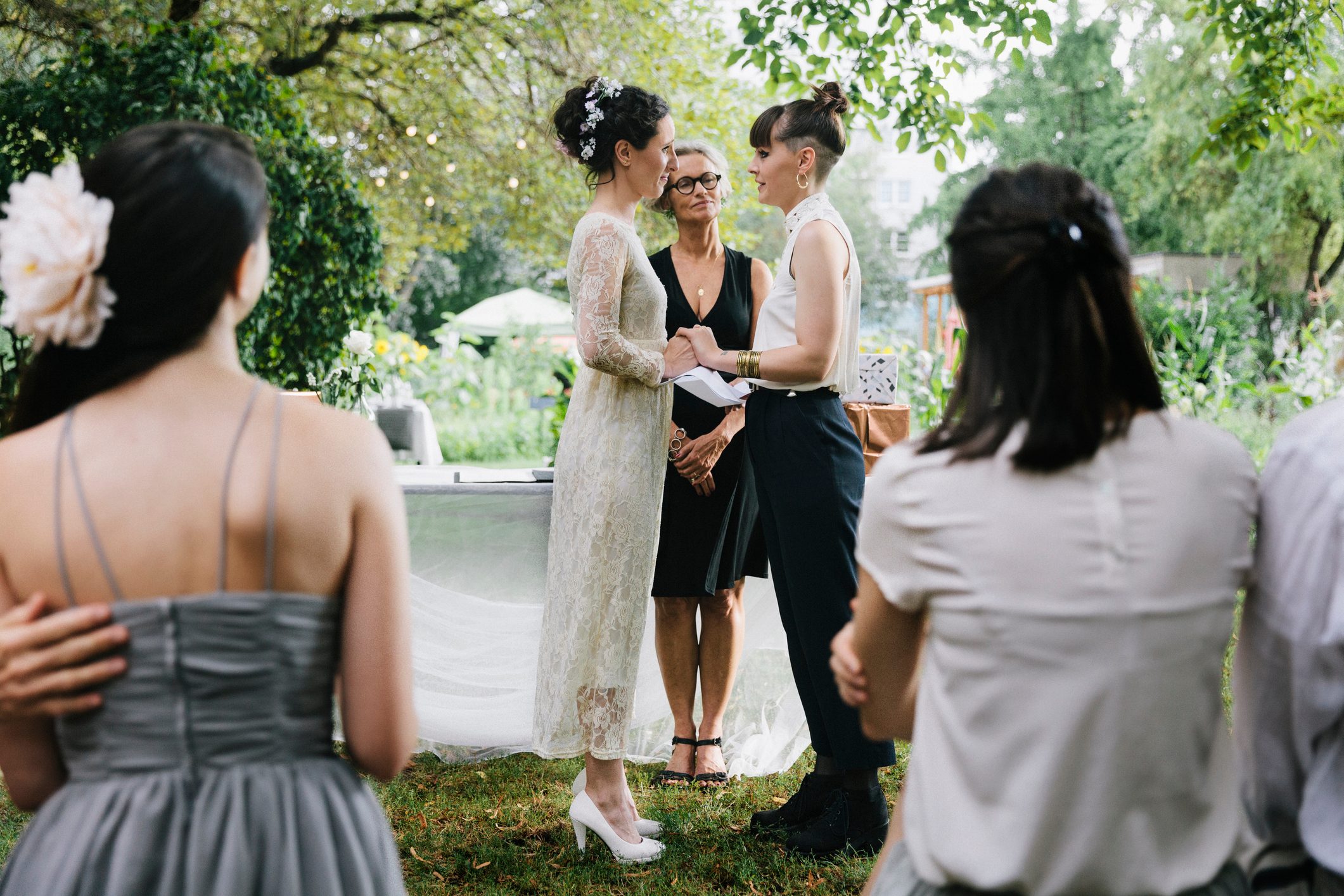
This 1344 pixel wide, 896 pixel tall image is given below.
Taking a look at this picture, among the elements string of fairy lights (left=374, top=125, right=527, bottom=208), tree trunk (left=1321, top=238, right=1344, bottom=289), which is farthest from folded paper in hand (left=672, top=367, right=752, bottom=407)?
tree trunk (left=1321, top=238, right=1344, bottom=289)

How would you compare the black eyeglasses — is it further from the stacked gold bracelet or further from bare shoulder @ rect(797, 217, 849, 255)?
the stacked gold bracelet

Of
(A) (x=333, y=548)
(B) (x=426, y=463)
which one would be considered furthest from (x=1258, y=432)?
(A) (x=333, y=548)

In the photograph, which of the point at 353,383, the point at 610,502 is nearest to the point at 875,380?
the point at 610,502

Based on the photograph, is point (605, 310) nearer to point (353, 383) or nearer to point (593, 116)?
point (593, 116)

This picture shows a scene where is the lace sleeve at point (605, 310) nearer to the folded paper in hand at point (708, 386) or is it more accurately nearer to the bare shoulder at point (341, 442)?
the folded paper in hand at point (708, 386)

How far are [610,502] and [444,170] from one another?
314 inches

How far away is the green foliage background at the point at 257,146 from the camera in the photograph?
596cm

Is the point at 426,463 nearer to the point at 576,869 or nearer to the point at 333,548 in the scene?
the point at 576,869

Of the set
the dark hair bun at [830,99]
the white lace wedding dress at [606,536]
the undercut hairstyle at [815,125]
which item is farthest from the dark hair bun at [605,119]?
the dark hair bun at [830,99]

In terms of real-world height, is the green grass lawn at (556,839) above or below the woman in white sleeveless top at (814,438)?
below

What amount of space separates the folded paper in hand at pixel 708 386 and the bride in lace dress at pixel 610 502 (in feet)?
0.13

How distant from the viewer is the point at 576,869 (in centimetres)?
311

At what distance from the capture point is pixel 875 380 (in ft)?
13.1

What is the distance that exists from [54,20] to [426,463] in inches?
152
